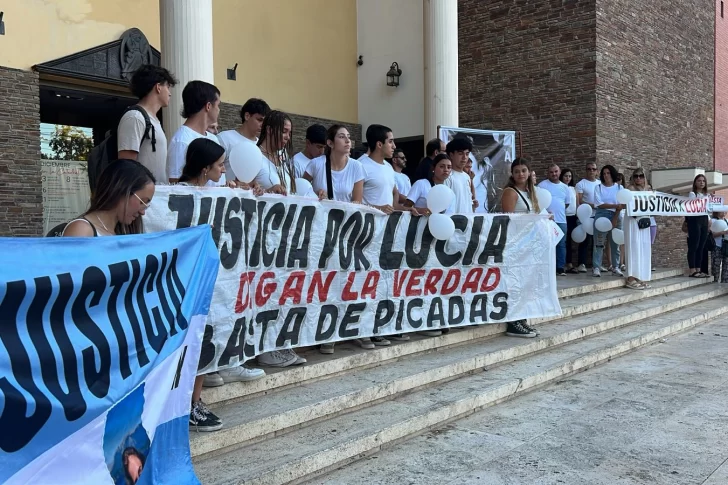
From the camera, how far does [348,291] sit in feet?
15.4

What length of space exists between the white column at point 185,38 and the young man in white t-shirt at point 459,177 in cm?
259

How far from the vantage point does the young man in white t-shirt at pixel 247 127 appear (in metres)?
4.25

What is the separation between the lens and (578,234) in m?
10.2

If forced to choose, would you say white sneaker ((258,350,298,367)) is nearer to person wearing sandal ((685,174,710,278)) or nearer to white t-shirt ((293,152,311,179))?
white t-shirt ((293,152,311,179))

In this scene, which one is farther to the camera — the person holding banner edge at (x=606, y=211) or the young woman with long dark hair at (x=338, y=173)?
the person holding banner edge at (x=606, y=211)

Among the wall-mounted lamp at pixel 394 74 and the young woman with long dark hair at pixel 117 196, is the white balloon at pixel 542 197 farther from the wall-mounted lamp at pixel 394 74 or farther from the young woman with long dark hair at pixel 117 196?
the wall-mounted lamp at pixel 394 74

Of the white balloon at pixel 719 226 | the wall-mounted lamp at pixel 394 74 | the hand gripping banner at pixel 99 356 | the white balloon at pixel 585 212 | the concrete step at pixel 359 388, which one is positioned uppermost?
the wall-mounted lamp at pixel 394 74

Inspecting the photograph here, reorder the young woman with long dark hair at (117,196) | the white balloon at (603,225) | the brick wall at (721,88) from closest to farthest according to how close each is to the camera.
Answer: the young woman with long dark hair at (117,196)
the white balloon at (603,225)
the brick wall at (721,88)

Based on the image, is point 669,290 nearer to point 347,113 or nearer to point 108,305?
point 347,113

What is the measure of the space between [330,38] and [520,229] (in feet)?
30.1

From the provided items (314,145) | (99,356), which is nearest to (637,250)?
(314,145)

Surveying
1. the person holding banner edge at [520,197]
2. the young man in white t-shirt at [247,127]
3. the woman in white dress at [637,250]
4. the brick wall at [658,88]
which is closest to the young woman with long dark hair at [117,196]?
the young man in white t-shirt at [247,127]

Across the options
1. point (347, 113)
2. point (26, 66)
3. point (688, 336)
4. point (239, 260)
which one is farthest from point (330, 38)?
point (239, 260)

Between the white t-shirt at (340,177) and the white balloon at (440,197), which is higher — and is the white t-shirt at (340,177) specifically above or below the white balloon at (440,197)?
above
